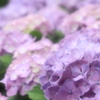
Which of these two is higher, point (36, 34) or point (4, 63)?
point (36, 34)

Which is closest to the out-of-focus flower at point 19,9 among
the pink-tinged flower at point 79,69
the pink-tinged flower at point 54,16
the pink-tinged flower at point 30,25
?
the pink-tinged flower at point 54,16

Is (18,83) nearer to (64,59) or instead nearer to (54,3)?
(64,59)

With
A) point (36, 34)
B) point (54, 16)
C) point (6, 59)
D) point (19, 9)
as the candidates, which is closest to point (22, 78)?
point (6, 59)

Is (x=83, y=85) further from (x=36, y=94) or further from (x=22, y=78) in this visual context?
(x=22, y=78)

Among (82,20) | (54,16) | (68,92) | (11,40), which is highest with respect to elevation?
(54,16)

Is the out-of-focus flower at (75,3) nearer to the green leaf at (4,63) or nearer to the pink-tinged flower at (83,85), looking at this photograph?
the green leaf at (4,63)

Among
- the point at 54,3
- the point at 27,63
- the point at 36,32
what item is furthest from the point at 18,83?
the point at 54,3

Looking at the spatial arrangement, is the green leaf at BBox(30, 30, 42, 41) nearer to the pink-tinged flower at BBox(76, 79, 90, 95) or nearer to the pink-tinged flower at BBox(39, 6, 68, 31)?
the pink-tinged flower at BBox(39, 6, 68, 31)
